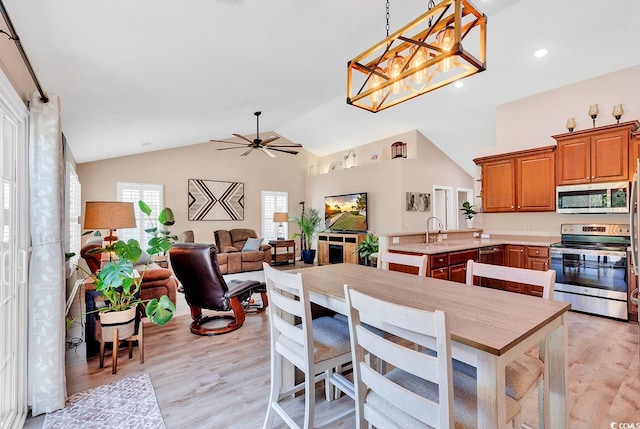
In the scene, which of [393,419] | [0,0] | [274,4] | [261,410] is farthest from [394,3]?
[261,410]

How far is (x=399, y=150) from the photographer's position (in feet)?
22.5

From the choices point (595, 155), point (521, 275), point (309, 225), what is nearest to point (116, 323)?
point (521, 275)

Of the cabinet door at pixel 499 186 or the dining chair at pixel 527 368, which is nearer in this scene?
the dining chair at pixel 527 368

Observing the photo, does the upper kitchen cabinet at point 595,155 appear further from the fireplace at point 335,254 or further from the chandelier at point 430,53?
the fireplace at point 335,254

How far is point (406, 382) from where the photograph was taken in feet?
4.32

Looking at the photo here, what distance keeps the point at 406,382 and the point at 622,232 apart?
14.2ft

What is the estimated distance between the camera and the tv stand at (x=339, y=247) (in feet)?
23.8

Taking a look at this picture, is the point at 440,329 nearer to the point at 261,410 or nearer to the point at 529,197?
the point at 261,410

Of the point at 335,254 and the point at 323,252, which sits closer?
the point at 335,254

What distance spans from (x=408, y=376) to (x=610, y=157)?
4365 millimetres

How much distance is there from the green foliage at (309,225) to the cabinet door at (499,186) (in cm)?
460

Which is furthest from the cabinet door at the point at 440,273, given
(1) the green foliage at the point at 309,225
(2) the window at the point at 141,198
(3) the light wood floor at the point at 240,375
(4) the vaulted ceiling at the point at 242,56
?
(2) the window at the point at 141,198

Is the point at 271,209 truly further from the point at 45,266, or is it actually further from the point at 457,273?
the point at 45,266

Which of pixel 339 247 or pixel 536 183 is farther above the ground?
pixel 536 183
